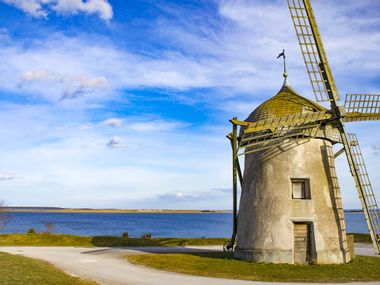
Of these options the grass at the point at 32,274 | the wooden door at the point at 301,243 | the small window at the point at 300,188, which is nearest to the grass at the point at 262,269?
the wooden door at the point at 301,243

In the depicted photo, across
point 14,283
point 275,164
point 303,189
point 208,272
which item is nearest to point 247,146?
point 275,164

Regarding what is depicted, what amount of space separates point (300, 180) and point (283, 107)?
15.0 ft

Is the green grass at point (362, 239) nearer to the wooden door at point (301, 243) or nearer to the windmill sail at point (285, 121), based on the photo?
the wooden door at point (301, 243)

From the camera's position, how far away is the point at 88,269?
21234mm

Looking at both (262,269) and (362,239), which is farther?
(362,239)

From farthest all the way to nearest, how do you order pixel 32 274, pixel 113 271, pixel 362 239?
pixel 362 239, pixel 113 271, pixel 32 274

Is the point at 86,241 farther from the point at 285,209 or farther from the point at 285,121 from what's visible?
the point at 285,121

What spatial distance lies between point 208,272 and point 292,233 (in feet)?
19.4

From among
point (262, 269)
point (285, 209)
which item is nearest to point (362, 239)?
point (285, 209)

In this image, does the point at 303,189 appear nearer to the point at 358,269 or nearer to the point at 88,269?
the point at 358,269

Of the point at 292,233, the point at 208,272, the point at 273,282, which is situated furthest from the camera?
the point at 292,233

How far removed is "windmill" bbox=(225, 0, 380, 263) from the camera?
2352 cm

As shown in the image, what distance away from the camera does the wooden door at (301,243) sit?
23.4 m

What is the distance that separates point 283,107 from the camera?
83.1ft
